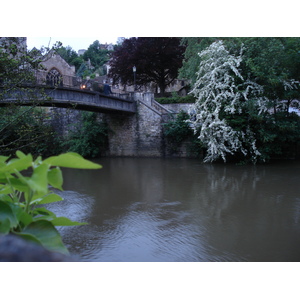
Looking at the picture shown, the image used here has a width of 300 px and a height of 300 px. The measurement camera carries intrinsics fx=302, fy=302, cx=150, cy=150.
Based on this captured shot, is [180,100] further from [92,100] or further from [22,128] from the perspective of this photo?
[22,128]

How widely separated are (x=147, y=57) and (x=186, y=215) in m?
23.4

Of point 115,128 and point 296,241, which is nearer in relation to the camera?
point 296,241

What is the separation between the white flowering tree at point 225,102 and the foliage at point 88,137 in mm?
8519

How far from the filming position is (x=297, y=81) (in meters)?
13.4

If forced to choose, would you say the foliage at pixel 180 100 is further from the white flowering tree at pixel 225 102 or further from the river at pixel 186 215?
the river at pixel 186 215

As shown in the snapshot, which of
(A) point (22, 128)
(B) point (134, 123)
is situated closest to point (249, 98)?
(B) point (134, 123)

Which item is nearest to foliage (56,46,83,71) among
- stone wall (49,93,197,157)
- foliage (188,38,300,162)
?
stone wall (49,93,197,157)

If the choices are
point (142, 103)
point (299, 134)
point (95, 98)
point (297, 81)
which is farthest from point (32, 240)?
point (142, 103)

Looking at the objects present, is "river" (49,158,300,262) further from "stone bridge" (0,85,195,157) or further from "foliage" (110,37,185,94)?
"foliage" (110,37,185,94)

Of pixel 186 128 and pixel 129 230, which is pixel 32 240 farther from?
pixel 186 128

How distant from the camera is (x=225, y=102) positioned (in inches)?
601

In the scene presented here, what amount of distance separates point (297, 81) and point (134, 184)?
852 centimetres

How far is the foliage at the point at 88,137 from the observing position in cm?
2114

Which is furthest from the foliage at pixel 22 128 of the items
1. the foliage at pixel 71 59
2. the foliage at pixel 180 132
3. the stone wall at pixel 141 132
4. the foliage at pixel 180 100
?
the foliage at pixel 71 59
